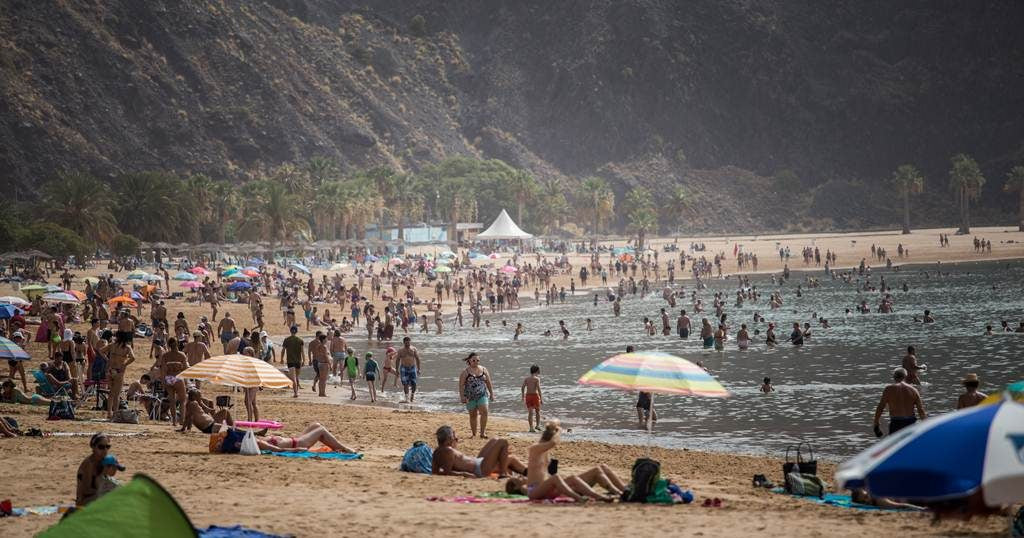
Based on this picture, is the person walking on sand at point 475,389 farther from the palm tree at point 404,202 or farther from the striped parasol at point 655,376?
the palm tree at point 404,202

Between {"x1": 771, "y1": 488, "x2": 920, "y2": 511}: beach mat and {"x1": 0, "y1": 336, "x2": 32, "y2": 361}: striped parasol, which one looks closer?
{"x1": 771, "y1": 488, "x2": 920, "y2": 511}: beach mat

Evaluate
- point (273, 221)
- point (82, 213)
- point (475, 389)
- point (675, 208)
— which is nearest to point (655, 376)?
point (475, 389)

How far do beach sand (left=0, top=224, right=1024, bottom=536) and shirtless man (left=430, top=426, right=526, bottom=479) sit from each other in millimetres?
242

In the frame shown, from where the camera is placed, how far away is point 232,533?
802 centimetres

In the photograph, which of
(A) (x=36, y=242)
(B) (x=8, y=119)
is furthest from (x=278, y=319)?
(B) (x=8, y=119)

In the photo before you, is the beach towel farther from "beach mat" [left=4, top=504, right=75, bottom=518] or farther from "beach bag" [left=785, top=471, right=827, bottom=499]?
"beach bag" [left=785, top=471, right=827, bottom=499]

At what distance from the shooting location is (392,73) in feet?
553

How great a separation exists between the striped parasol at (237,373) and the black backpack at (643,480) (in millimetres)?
5417

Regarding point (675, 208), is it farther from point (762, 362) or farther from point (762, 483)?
point (762, 483)

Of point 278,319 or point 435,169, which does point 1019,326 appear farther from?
point 435,169

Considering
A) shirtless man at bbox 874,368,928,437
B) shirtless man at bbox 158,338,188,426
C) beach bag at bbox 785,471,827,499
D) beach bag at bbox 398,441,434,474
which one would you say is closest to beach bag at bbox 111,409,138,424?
shirtless man at bbox 158,338,188,426

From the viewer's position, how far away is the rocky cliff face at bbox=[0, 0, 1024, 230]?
124 meters

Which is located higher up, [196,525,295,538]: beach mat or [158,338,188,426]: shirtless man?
[158,338,188,426]: shirtless man

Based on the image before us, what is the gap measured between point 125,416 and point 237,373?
262cm
